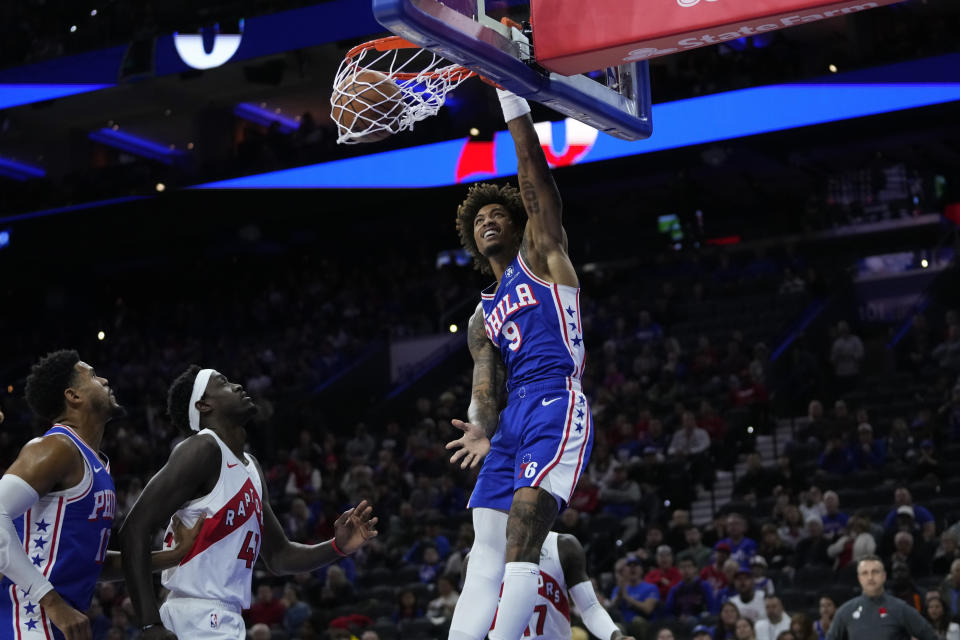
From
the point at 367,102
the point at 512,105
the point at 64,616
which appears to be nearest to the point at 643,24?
the point at 512,105

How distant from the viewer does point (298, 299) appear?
27.7 m

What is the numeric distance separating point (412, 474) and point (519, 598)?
1329cm

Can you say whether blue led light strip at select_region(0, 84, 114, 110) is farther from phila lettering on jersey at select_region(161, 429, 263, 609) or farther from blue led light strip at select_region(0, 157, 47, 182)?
phila lettering on jersey at select_region(161, 429, 263, 609)

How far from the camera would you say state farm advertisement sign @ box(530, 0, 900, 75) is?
4.59 m

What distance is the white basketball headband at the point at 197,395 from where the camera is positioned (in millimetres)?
5770

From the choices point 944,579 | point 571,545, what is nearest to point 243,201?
point 944,579

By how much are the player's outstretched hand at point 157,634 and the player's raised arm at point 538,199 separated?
222 centimetres

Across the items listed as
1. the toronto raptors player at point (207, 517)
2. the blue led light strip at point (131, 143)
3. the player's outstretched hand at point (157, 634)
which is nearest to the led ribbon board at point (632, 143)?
the blue led light strip at point (131, 143)

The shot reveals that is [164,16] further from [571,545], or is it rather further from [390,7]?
[390,7]

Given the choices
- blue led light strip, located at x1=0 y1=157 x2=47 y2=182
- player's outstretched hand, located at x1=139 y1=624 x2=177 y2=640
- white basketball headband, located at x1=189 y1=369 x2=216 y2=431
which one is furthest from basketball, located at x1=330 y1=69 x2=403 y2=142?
blue led light strip, located at x1=0 y1=157 x2=47 y2=182

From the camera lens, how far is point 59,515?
516cm

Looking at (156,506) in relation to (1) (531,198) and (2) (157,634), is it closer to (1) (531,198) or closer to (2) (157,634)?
(2) (157,634)

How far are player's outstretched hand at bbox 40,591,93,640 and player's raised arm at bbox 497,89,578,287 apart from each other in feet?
8.02

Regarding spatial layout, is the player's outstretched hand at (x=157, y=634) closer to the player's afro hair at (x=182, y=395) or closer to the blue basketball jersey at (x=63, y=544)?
the blue basketball jersey at (x=63, y=544)
